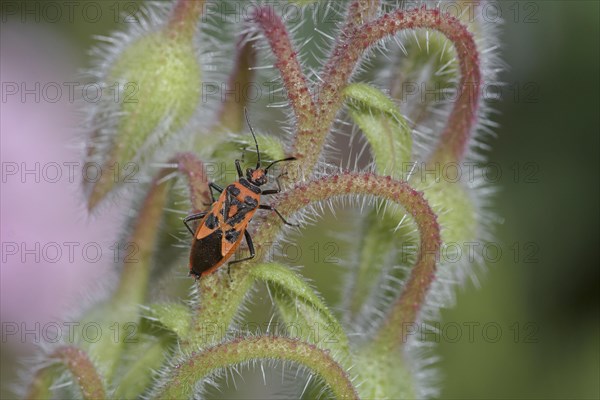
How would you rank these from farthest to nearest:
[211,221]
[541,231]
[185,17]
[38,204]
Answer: [541,231] → [38,204] → [185,17] → [211,221]

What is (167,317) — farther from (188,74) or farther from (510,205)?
Result: (510,205)

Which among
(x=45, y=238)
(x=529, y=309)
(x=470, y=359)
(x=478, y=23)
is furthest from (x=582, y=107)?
(x=45, y=238)

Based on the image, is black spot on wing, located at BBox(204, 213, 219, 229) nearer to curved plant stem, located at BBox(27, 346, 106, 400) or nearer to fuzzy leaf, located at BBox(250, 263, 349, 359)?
fuzzy leaf, located at BBox(250, 263, 349, 359)

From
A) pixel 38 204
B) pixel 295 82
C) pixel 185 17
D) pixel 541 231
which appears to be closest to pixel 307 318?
pixel 295 82

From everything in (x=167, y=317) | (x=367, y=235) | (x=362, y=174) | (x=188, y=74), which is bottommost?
(x=167, y=317)

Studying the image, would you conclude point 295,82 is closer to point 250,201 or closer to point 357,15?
point 357,15

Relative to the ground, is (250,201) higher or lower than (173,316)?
higher

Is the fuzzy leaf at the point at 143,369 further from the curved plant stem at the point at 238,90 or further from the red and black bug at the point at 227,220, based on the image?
the curved plant stem at the point at 238,90
